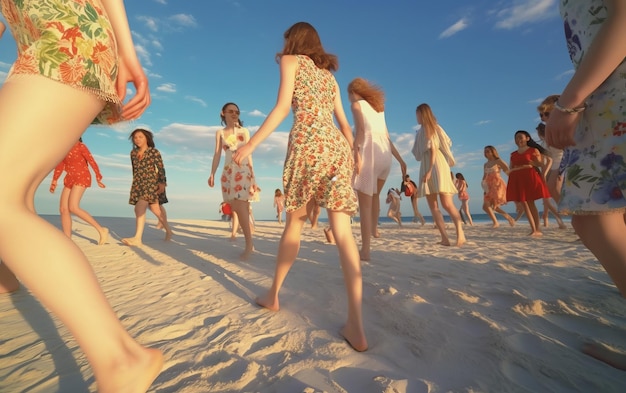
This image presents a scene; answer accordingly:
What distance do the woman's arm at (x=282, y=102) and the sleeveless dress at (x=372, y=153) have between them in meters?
1.84

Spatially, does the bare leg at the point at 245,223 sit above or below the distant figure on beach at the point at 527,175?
below

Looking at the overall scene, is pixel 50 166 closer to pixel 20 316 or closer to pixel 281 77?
pixel 281 77

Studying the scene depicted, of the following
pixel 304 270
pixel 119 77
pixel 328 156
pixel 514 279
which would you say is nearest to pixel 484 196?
pixel 514 279

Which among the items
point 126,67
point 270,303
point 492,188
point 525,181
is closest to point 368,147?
point 270,303

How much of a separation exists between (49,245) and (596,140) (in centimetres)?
201

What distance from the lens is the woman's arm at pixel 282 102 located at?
1.89 metres

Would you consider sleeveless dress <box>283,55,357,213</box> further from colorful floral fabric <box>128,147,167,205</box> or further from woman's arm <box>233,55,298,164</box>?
colorful floral fabric <box>128,147,167,205</box>

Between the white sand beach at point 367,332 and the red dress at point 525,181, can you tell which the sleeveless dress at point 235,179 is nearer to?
the white sand beach at point 367,332

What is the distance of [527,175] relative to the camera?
6.03m

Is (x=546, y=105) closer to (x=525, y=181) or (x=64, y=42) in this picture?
(x=525, y=181)

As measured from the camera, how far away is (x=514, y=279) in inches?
106

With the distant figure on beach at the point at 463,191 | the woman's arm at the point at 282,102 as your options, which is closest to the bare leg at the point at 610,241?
the woman's arm at the point at 282,102

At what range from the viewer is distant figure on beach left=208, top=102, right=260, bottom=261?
444 centimetres

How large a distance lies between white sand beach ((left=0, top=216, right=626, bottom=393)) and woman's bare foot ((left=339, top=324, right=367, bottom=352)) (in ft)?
0.12
